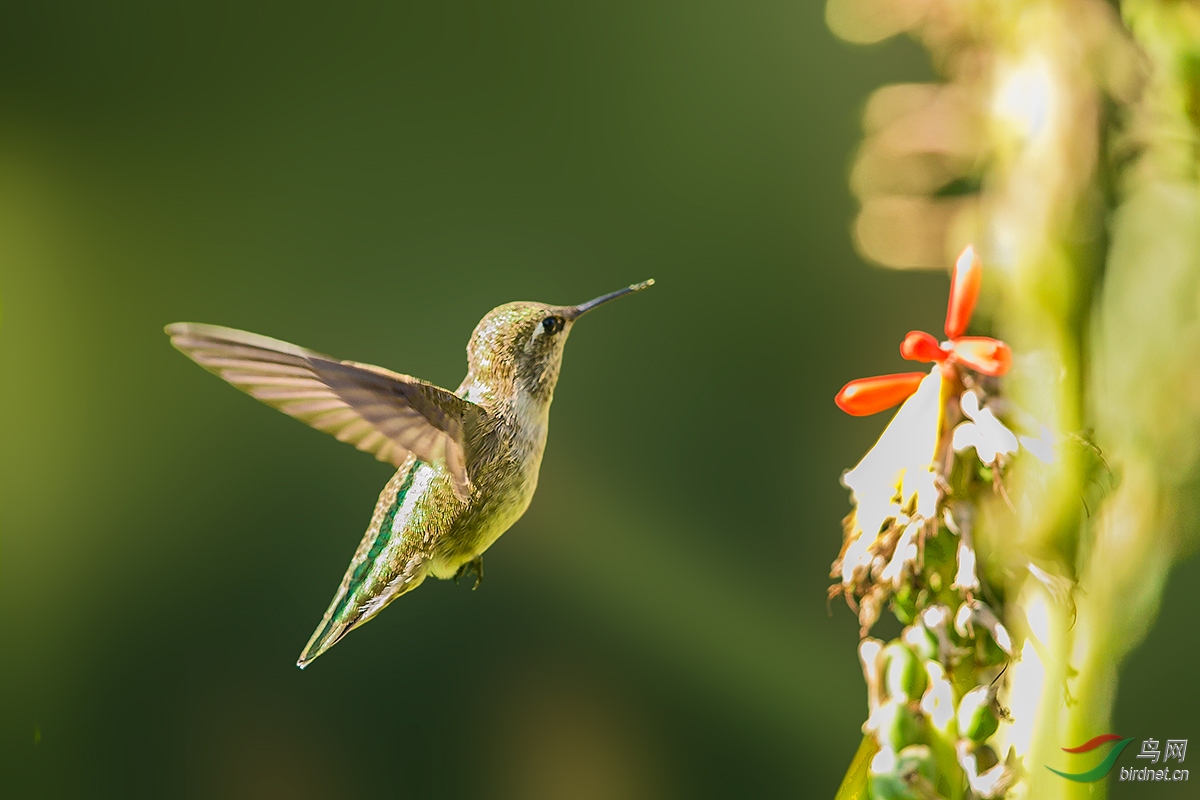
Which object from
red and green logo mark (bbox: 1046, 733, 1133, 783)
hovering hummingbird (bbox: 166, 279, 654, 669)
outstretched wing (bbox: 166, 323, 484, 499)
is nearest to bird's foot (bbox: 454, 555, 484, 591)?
hovering hummingbird (bbox: 166, 279, 654, 669)

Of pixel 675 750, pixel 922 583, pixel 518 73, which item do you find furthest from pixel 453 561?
pixel 518 73

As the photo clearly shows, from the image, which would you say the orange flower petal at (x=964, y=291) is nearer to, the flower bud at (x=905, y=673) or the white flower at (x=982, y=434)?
the white flower at (x=982, y=434)

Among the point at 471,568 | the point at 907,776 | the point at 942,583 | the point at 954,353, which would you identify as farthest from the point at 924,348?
the point at 471,568

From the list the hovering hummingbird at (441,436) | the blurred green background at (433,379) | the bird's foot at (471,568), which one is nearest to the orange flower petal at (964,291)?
the hovering hummingbird at (441,436)

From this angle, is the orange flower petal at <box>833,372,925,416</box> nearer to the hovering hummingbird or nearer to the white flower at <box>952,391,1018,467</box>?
the white flower at <box>952,391,1018,467</box>

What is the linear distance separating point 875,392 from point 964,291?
0.09 metres

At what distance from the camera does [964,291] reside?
0.66 m

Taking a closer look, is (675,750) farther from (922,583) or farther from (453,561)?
(922,583)

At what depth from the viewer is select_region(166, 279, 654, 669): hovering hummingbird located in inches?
38.6

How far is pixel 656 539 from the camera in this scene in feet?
6.39

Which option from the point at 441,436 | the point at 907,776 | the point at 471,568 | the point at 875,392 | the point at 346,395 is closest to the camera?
the point at 907,776

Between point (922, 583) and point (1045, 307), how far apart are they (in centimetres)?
20

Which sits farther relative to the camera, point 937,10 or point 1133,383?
point 937,10

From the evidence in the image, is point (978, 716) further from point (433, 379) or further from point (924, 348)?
point (433, 379)
